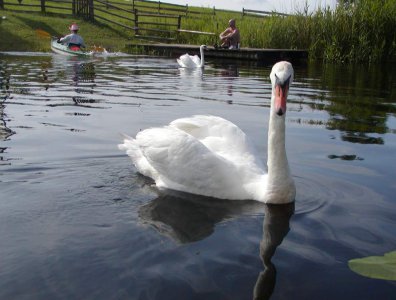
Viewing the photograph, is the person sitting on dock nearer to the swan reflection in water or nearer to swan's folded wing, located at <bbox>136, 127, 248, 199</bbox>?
swan's folded wing, located at <bbox>136, 127, 248, 199</bbox>

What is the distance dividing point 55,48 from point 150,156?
73.4ft

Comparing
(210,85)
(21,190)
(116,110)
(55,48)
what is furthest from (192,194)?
(55,48)

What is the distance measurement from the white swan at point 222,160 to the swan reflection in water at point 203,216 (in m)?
0.11

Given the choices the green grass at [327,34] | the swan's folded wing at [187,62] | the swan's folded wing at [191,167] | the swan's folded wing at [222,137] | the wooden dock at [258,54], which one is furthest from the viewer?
the wooden dock at [258,54]

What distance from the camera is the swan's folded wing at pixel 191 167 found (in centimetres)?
533

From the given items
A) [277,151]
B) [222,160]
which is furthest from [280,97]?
[222,160]

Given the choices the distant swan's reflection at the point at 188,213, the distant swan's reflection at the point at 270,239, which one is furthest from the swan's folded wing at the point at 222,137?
the distant swan's reflection at the point at 270,239

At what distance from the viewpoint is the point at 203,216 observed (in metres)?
4.89

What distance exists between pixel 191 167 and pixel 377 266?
2289 mm

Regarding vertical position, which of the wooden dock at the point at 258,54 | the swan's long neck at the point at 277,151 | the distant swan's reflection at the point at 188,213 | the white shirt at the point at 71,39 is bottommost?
the distant swan's reflection at the point at 188,213

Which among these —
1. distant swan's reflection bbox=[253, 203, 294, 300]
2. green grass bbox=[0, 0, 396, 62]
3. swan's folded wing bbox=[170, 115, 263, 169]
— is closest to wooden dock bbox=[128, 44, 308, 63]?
green grass bbox=[0, 0, 396, 62]

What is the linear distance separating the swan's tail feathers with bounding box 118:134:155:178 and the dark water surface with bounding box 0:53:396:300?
0.12 metres

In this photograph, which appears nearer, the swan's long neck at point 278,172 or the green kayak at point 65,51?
the swan's long neck at point 278,172

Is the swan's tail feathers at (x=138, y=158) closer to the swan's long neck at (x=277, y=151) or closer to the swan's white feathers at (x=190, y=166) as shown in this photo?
the swan's white feathers at (x=190, y=166)
